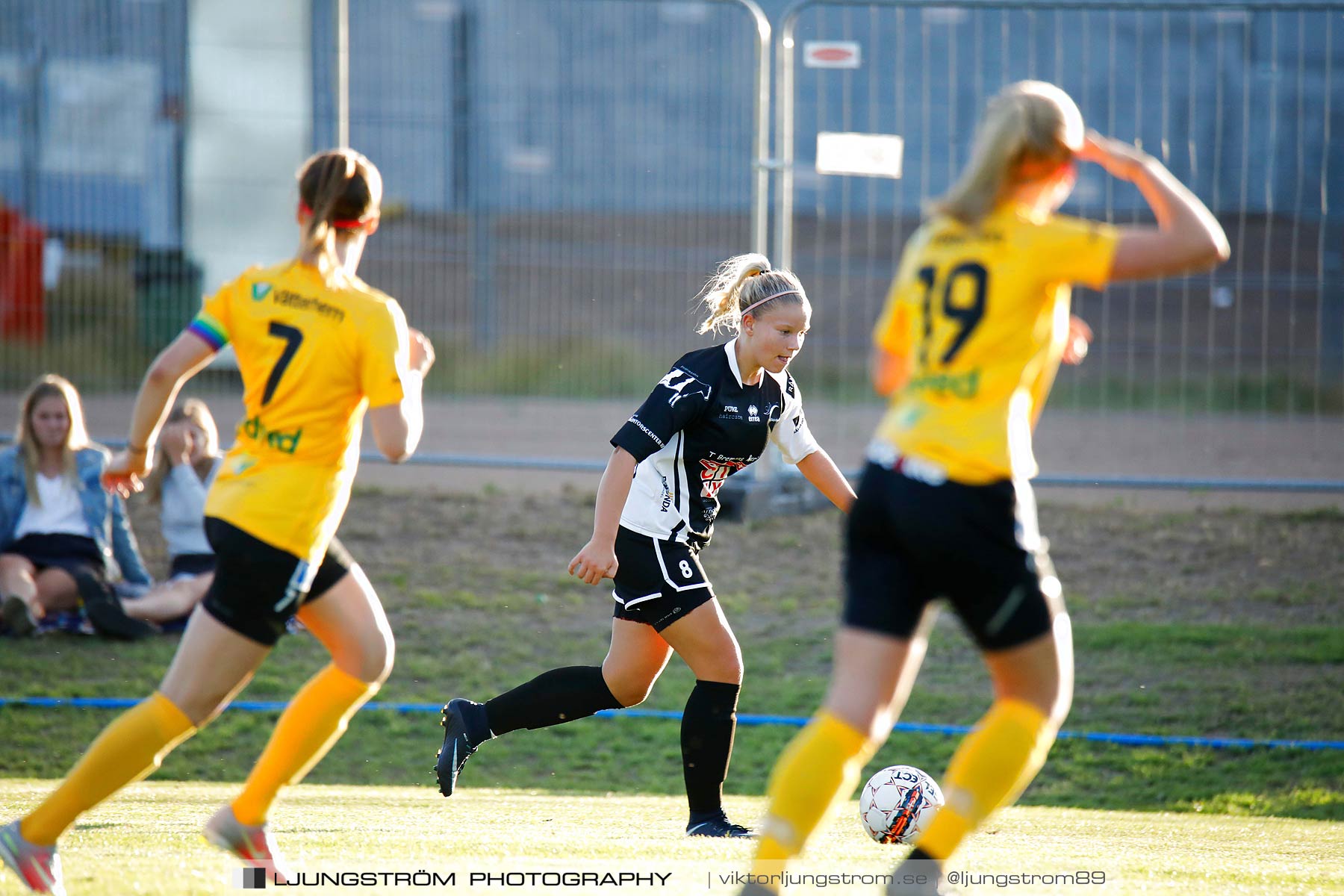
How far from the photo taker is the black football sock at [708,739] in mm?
4871

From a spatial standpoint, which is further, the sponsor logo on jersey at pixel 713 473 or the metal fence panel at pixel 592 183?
the metal fence panel at pixel 592 183

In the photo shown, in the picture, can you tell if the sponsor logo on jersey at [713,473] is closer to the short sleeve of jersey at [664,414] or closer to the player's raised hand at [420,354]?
the short sleeve of jersey at [664,414]

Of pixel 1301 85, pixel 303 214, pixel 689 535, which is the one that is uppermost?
pixel 1301 85

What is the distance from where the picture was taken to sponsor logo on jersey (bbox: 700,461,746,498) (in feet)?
16.3

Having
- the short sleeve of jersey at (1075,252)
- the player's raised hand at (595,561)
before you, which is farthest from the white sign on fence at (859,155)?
the short sleeve of jersey at (1075,252)

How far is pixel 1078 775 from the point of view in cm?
751

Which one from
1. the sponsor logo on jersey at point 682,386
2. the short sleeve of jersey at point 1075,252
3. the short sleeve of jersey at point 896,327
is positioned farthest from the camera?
the sponsor logo on jersey at point 682,386

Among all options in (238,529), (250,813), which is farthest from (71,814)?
(238,529)

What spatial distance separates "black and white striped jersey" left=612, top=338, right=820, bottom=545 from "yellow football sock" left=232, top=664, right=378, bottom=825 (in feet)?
4.77

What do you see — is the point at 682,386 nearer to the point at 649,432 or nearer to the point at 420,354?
→ the point at 649,432

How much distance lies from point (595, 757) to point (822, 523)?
11.2 feet

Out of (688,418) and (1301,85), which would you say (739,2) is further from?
(688,418)

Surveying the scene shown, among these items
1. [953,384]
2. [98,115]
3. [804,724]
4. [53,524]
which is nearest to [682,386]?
[953,384]

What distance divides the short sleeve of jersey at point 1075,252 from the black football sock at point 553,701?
2.79 metres
